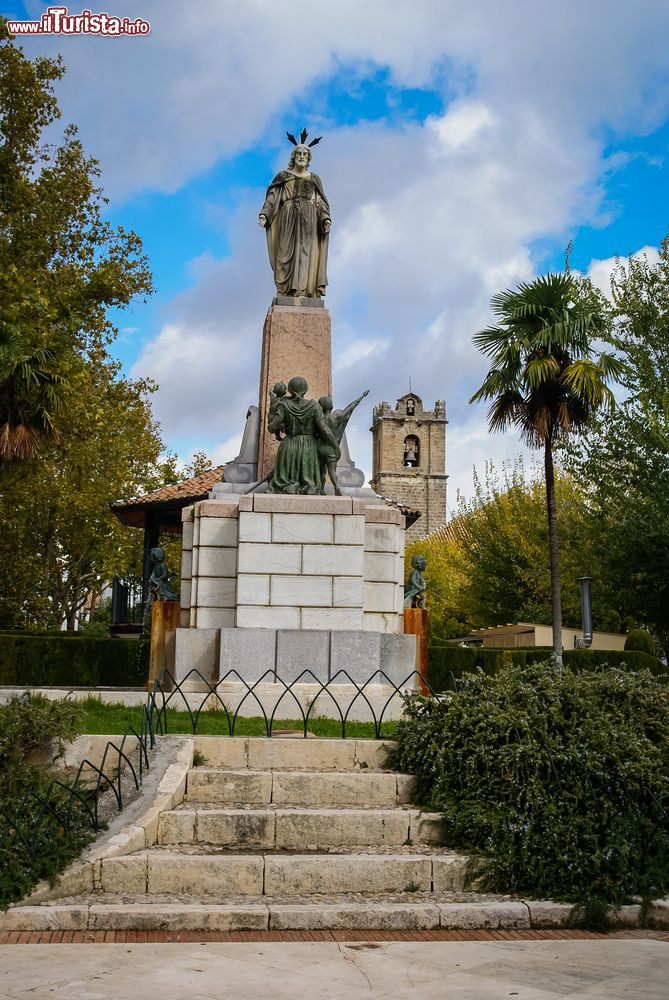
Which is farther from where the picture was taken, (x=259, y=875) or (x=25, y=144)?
(x=25, y=144)

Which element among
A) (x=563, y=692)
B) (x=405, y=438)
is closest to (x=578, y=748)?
(x=563, y=692)

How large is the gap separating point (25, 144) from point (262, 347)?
500 inches

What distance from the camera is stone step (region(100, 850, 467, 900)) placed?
6.50 meters

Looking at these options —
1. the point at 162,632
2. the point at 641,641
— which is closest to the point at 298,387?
the point at 162,632

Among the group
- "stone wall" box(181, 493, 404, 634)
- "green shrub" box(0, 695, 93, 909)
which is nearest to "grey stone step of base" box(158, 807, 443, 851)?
"green shrub" box(0, 695, 93, 909)

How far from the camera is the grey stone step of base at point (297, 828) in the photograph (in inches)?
284

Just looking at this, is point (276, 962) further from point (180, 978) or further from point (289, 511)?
point (289, 511)

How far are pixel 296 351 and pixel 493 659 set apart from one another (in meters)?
9.72

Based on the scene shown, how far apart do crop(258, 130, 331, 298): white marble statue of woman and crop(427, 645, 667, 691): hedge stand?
8.10 meters

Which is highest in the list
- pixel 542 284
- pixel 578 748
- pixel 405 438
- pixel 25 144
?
pixel 405 438

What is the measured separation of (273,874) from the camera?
21.7ft

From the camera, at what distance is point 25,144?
77.4ft

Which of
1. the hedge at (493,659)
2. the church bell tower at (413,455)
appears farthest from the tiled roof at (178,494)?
the church bell tower at (413,455)

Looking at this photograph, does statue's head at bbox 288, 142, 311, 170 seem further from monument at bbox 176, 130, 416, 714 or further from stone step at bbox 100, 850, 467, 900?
stone step at bbox 100, 850, 467, 900
